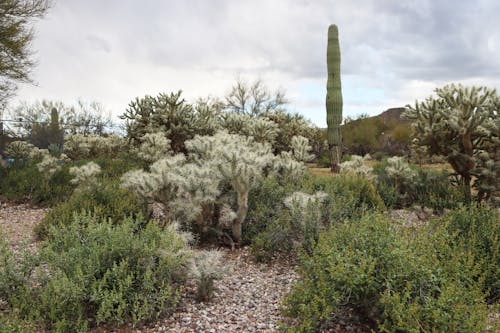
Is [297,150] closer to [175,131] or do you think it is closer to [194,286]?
[175,131]

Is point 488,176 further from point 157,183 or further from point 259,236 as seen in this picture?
point 157,183

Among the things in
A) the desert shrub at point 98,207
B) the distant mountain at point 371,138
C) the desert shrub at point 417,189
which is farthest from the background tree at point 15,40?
the distant mountain at point 371,138

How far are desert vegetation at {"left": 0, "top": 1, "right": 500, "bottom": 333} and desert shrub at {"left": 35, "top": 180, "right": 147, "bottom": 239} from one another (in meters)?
0.03

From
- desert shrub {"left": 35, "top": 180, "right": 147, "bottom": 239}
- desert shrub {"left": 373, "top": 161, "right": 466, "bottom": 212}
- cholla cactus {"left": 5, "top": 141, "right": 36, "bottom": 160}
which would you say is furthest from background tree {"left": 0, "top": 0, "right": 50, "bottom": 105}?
desert shrub {"left": 373, "top": 161, "right": 466, "bottom": 212}

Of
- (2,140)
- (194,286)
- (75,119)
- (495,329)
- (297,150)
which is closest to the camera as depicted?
(495,329)

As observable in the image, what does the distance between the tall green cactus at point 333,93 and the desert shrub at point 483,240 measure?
41.3 ft

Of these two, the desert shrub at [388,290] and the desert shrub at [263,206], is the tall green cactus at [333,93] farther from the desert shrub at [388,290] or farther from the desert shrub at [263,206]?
the desert shrub at [388,290]

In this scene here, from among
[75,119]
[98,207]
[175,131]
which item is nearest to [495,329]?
[98,207]

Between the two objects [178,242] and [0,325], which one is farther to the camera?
[178,242]

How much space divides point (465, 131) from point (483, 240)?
3572 millimetres

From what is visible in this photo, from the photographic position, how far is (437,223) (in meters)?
4.94

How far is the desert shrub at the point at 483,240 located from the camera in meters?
4.05

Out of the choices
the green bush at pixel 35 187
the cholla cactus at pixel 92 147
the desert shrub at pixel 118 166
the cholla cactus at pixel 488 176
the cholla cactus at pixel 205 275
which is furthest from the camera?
the cholla cactus at pixel 92 147

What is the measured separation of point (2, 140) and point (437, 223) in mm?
16081
